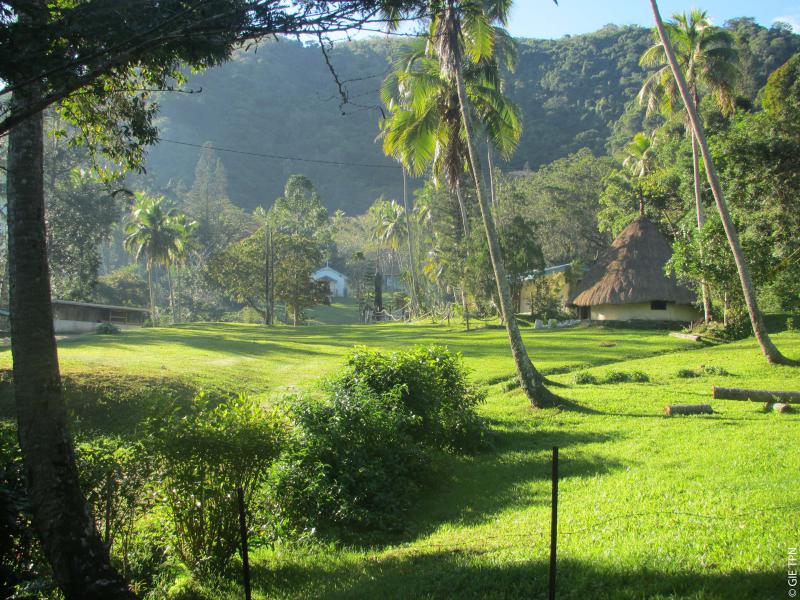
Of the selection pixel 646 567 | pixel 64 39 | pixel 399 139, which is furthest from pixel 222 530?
pixel 399 139

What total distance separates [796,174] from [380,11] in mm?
25222

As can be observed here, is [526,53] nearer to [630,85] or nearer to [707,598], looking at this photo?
[630,85]

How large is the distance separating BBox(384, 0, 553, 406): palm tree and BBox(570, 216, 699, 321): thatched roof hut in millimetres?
18619

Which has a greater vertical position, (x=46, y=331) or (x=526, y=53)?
(x=526, y=53)

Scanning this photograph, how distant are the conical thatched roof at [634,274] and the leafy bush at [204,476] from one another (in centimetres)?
3026

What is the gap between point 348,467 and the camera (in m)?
8.18

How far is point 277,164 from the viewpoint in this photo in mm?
109000

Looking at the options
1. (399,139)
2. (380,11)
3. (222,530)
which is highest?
(399,139)

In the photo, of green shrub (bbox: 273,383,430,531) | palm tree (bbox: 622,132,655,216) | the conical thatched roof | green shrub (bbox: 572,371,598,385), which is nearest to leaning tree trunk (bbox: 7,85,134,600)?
green shrub (bbox: 273,383,430,531)

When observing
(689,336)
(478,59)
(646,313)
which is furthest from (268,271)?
(478,59)

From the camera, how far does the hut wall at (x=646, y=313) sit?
33406 millimetres

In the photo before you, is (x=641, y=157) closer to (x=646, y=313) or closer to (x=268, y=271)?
(x=646, y=313)

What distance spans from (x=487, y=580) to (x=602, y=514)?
1935 mm

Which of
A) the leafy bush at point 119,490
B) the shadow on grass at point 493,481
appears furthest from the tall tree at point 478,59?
the leafy bush at point 119,490
